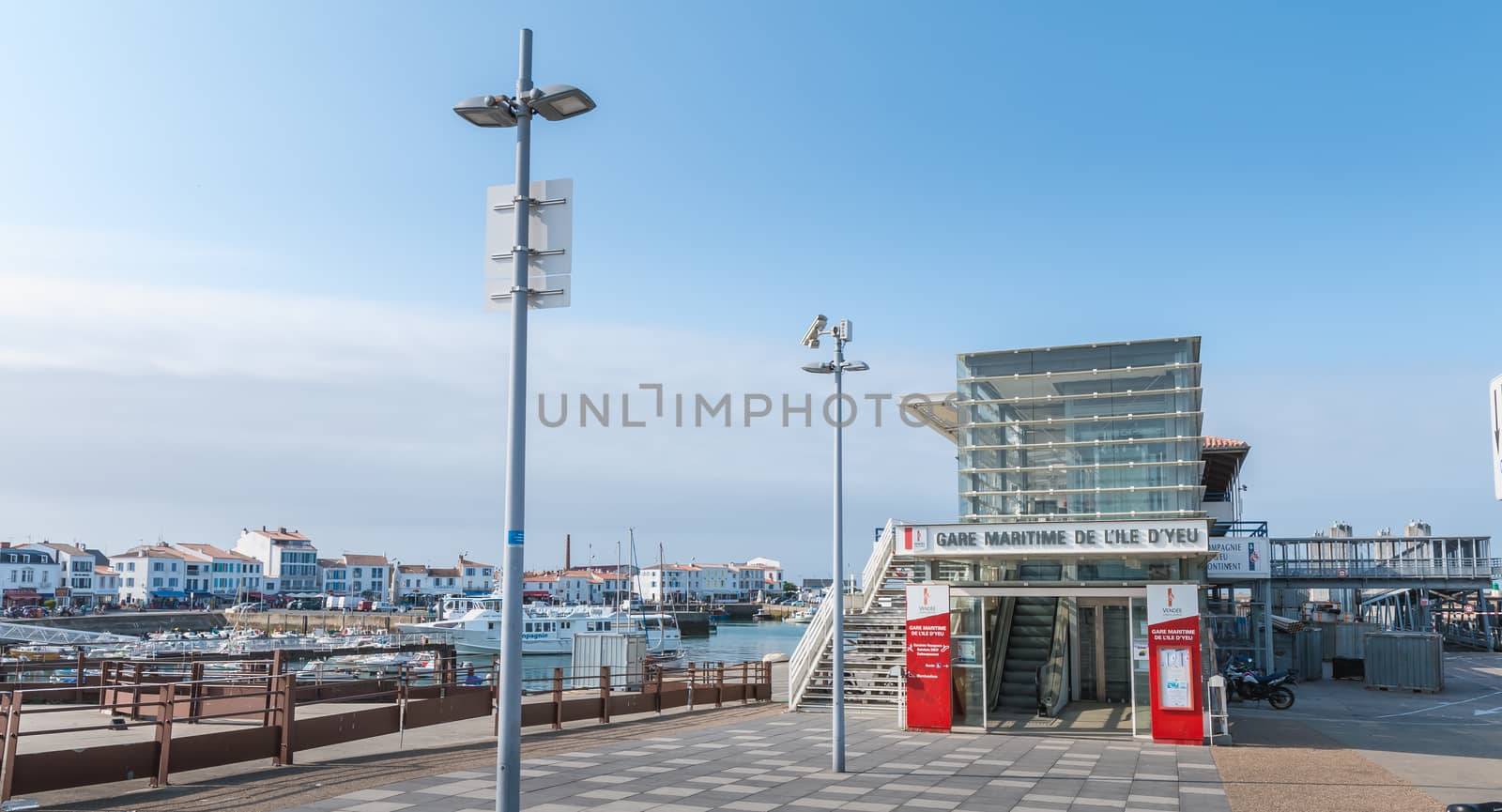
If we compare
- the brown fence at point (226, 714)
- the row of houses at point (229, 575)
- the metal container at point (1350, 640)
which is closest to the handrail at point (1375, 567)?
the metal container at point (1350, 640)

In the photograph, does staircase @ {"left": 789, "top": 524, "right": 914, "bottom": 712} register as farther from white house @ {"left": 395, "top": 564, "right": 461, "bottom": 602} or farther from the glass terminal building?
white house @ {"left": 395, "top": 564, "right": 461, "bottom": 602}

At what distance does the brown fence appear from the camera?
39.6ft

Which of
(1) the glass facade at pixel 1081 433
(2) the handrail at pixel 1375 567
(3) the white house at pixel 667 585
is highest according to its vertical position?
(1) the glass facade at pixel 1081 433

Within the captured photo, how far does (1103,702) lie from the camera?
87.4 ft

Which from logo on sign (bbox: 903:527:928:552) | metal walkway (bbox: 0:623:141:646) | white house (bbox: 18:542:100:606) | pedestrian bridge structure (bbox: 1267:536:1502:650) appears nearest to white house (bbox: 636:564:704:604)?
white house (bbox: 18:542:100:606)

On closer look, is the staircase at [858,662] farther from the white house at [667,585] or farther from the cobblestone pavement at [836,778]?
the white house at [667,585]

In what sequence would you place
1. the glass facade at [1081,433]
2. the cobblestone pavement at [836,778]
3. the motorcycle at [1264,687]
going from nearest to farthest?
the cobblestone pavement at [836,778], the glass facade at [1081,433], the motorcycle at [1264,687]

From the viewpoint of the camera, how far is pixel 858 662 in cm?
2742

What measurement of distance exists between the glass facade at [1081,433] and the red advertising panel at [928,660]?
10.5ft

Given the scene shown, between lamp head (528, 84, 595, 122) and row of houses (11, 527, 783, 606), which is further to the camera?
row of houses (11, 527, 783, 606)

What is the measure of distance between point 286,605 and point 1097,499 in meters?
122

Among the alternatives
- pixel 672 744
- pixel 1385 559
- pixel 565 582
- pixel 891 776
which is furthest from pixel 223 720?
pixel 565 582

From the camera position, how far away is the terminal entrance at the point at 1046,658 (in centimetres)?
2202

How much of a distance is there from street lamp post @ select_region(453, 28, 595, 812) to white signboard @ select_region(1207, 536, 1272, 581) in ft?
126
